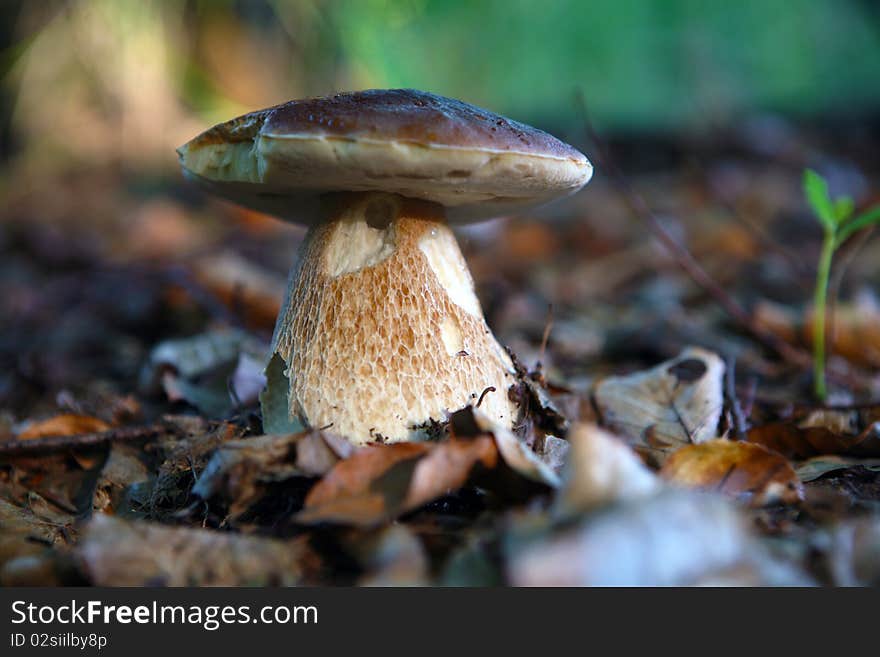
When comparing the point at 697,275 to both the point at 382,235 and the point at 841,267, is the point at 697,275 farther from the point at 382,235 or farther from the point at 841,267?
the point at 382,235

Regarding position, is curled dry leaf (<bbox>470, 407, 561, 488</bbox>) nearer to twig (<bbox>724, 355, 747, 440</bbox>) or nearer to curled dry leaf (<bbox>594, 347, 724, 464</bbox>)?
curled dry leaf (<bbox>594, 347, 724, 464</bbox>)

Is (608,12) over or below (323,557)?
over

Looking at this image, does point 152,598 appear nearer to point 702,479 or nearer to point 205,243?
point 702,479

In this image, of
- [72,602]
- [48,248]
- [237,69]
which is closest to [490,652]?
[72,602]

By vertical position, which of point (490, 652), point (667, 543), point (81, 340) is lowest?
point (490, 652)

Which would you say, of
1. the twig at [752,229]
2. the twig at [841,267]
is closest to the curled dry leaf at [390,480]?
the twig at [841,267]

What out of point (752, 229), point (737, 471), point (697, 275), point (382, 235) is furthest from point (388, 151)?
point (752, 229)

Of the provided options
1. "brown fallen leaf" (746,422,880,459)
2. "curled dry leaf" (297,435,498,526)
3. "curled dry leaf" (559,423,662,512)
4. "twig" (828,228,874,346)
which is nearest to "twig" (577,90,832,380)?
"twig" (828,228,874,346)
